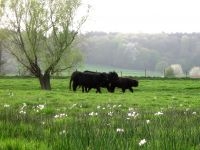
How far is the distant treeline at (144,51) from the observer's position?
172000mm

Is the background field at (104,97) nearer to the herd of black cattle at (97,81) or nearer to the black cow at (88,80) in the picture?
the black cow at (88,80)

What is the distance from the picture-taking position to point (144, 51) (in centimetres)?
17975

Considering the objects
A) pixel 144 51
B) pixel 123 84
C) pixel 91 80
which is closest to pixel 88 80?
pixel 91 80

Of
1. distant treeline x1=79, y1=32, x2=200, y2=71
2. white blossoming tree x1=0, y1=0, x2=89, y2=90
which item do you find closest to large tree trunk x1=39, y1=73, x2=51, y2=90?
white blossoming tree x1=0, y1=0, x2=89, y2=90

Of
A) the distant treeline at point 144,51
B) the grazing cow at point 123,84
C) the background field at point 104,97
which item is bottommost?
the background field at point 104,97

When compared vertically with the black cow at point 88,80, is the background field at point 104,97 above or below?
below

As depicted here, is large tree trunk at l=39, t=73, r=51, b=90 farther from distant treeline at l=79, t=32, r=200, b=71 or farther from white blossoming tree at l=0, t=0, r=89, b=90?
distant treeline at l=79, t=32, r=200, b=71

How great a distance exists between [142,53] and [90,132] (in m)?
172

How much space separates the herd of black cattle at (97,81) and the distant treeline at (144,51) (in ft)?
394

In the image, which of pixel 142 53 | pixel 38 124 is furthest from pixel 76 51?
pixel 142 53

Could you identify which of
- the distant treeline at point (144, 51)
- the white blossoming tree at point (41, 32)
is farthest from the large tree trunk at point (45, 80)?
the distant treeline at point (144, 51)

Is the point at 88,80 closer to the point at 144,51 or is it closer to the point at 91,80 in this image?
the point at 91,80

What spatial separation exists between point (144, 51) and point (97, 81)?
457ft

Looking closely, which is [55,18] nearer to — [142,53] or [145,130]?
[145,130]
